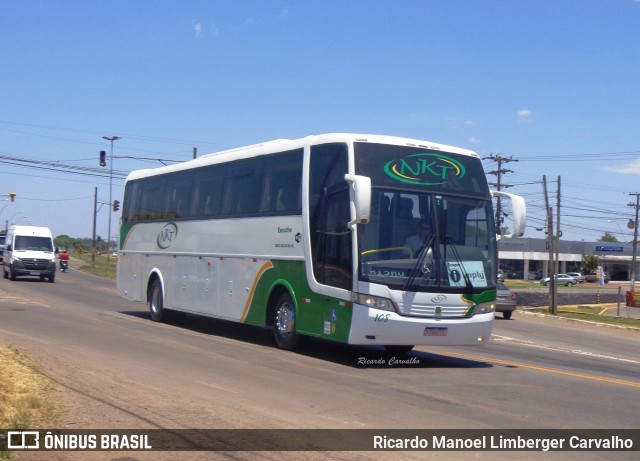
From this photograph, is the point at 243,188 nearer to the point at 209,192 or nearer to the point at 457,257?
the point at 209,192

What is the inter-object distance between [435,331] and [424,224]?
1769 millimetres

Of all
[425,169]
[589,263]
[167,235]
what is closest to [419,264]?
[425,169]

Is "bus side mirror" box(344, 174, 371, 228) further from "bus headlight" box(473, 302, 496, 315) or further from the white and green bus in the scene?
"bus headlight" box(473, 302, 496, 315)

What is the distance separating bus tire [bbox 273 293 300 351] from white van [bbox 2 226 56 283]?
87.3ft

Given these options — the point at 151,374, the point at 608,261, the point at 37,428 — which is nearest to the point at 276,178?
the point at 151,374

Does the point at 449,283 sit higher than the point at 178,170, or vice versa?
the point at 178,170

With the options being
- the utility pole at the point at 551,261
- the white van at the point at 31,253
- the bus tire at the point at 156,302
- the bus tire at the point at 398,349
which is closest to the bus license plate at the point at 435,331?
the bus tire at the point at 398,349

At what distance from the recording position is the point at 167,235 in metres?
21.0

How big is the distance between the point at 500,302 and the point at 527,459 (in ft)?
79.9

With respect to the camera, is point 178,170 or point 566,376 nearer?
point 566,376

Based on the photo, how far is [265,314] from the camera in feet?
53.7

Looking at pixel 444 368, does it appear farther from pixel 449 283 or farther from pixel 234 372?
pixel 234 372

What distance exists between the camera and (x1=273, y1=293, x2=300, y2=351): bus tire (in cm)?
1548

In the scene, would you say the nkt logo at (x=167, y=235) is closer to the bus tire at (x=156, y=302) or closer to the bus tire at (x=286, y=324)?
the bus tire at (x=156, y=302)
